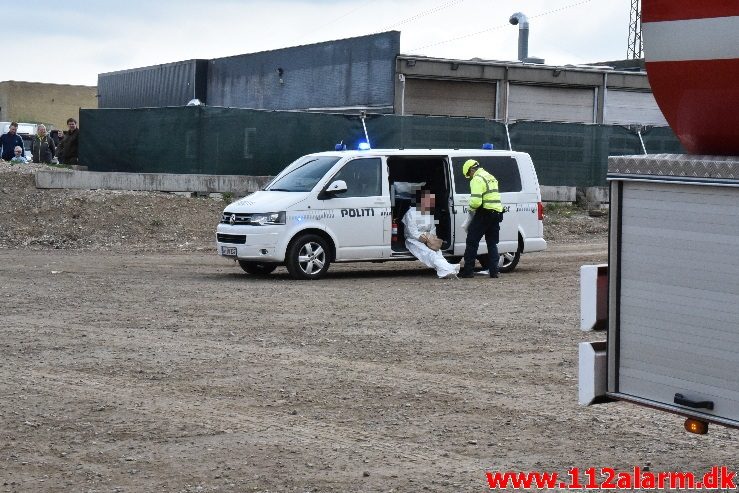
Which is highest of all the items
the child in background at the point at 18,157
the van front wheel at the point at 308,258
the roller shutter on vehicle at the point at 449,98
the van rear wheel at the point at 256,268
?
the roller shutter on vehicle at the point at 449,98

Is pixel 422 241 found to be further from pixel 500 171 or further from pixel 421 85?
pixel 421 85

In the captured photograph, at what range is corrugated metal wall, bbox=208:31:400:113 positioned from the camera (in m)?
35.0

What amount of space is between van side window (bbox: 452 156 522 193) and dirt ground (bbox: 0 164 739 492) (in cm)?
163

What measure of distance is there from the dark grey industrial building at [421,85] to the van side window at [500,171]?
1581cm

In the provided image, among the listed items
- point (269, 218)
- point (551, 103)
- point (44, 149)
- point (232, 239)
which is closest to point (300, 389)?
point (269, 218)

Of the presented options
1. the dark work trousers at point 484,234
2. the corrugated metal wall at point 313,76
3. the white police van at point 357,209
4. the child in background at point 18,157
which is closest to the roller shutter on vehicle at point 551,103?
the corrugated metal wall at point 313,76

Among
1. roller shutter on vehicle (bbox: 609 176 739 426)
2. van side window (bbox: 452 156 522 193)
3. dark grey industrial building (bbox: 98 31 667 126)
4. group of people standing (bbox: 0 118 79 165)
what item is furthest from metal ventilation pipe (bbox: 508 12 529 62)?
roller shutter on vehicle (bbox: 609 176 739 426)

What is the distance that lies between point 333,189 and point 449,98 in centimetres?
1959

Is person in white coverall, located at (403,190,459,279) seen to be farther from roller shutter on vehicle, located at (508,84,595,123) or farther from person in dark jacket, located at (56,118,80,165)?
roller shutter on vehicle, located at (508,84,595,123)

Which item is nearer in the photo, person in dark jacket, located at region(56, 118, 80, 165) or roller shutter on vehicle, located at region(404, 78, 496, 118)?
person in dark jacket, located at region(56, 118, 80, 165)

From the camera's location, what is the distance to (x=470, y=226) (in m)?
17.9

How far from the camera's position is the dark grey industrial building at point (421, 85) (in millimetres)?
35094

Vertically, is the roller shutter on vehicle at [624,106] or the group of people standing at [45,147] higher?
the roller shutter on vehicle at [624,106]

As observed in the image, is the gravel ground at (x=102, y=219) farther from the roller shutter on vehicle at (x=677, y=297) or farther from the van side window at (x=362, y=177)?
the roller shutter on vehicle at (x=677, y=297)
